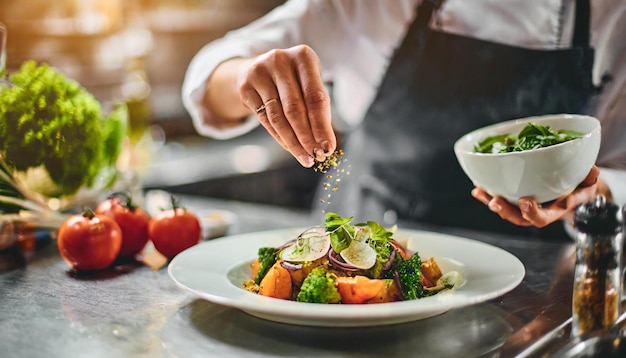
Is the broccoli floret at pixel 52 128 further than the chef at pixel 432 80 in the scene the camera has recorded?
No

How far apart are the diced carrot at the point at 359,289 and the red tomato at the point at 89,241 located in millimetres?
481

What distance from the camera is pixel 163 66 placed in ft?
12.1

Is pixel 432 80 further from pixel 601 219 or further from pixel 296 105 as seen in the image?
pixel 601 219

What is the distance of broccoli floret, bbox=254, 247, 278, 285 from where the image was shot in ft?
3.24

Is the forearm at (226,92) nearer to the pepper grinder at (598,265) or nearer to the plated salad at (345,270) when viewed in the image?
the plated salad at (345,270)

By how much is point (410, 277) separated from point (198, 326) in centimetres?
30

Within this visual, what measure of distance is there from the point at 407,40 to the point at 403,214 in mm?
446

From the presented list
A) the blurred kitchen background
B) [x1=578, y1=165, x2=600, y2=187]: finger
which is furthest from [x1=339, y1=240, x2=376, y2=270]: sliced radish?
the blurred kitchen background

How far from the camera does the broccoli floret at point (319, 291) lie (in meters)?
0.86

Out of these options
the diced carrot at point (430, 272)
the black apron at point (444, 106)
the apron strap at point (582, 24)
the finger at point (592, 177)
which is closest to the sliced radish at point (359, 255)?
the diced carrot at point (430, 272)

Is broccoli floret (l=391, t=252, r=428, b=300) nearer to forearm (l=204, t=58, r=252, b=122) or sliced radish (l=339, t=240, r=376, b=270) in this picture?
sliced radish (l=339, t=240, r=376, b=270)

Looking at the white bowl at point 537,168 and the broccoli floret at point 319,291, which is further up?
the white bowl at point 537,168

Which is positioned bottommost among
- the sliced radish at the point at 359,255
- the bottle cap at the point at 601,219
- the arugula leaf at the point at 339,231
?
the sliced radish at the point at 359,255

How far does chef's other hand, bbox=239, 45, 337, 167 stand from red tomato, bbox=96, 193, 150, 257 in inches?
14.8
